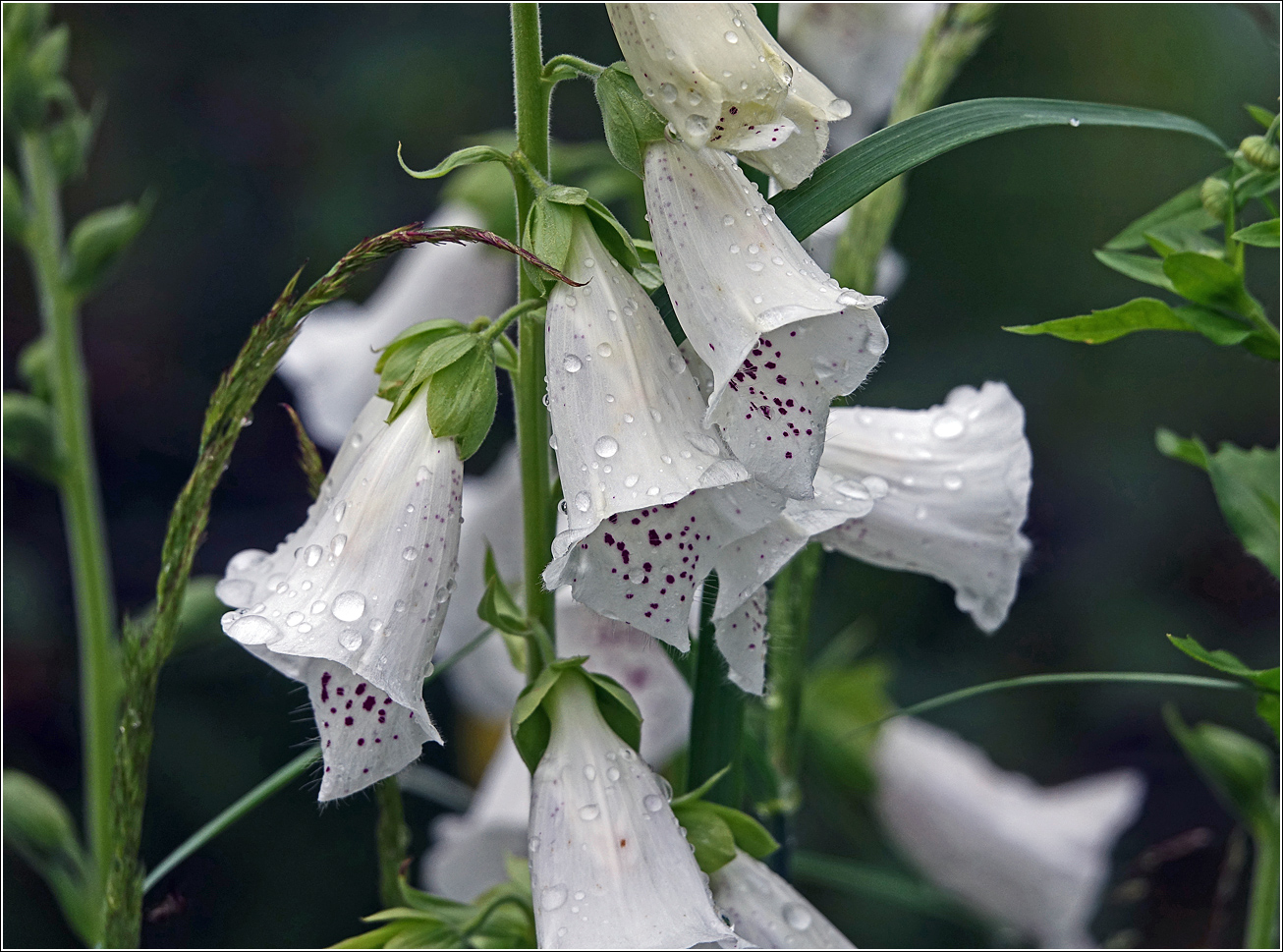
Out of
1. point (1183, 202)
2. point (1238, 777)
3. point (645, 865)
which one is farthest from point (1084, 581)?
point (645, 865)

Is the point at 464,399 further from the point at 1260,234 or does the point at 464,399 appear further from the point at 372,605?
the point at 1260,234

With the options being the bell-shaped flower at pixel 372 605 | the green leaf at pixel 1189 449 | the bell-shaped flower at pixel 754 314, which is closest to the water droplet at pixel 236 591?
the bell-shaped flower at pixel 372 605

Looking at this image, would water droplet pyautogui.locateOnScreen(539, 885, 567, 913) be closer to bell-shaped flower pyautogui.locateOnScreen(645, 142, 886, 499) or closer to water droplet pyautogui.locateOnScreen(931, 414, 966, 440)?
bell-shaped flower pyautogui.locateOnScreen(645, 142, 886, 499)

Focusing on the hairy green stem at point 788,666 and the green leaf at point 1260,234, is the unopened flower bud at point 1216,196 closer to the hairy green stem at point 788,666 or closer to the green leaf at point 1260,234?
the green leaf at point 1260,234

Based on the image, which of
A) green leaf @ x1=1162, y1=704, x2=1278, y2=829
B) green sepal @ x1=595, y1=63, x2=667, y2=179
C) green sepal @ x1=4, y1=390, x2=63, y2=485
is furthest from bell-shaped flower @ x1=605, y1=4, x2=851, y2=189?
green sepal @ x1=4, y1=390, x2=63, y2=485

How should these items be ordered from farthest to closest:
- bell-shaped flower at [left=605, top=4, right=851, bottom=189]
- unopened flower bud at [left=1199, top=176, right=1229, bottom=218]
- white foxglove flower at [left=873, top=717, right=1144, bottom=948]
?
white foxglove flower at [left=873, top=717, right=1144, bottom=948] < unopened flower bud at [left=1199, top=176, right=1229, bottom=218] < bell-shaped flower at [left=605, top=4, right=851, bottom=189]

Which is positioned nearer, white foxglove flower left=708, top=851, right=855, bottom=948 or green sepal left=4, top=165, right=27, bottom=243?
white foxglove flower left=708, top=851, right=855, bottom=948
